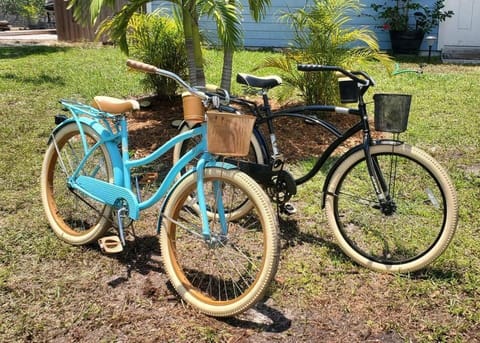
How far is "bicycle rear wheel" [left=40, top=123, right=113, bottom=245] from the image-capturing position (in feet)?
10.2

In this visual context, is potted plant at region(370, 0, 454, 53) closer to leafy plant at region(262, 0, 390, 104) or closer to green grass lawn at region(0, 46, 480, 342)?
leafy plant at region(262, 0, 390, 104)

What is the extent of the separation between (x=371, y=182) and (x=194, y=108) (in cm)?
115

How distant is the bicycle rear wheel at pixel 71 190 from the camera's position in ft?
10.2

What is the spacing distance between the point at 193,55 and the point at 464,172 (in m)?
2.87

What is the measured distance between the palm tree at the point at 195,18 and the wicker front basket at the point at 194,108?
1871 millimetres

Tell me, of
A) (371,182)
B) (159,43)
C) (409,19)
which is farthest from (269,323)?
(409,19)

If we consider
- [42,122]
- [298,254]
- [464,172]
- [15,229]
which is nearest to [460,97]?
[464,172]

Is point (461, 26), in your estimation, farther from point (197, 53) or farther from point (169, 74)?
point (169, 74)

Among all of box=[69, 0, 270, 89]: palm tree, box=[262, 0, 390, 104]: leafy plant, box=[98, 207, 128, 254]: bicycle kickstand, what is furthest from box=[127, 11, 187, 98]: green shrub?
box=[98, 207, 128, 254]: bicycle kickstand

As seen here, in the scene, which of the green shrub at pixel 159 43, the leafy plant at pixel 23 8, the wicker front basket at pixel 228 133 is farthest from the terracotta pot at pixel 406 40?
the leafy plant at pixel 23 8

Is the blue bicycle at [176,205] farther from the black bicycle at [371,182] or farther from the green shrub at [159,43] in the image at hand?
the green shrub at [159,43]

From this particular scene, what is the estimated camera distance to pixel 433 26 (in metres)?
12.0

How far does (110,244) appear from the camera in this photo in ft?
10.1

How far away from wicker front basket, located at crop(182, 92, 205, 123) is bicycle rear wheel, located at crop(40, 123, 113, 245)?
2.05 ft
